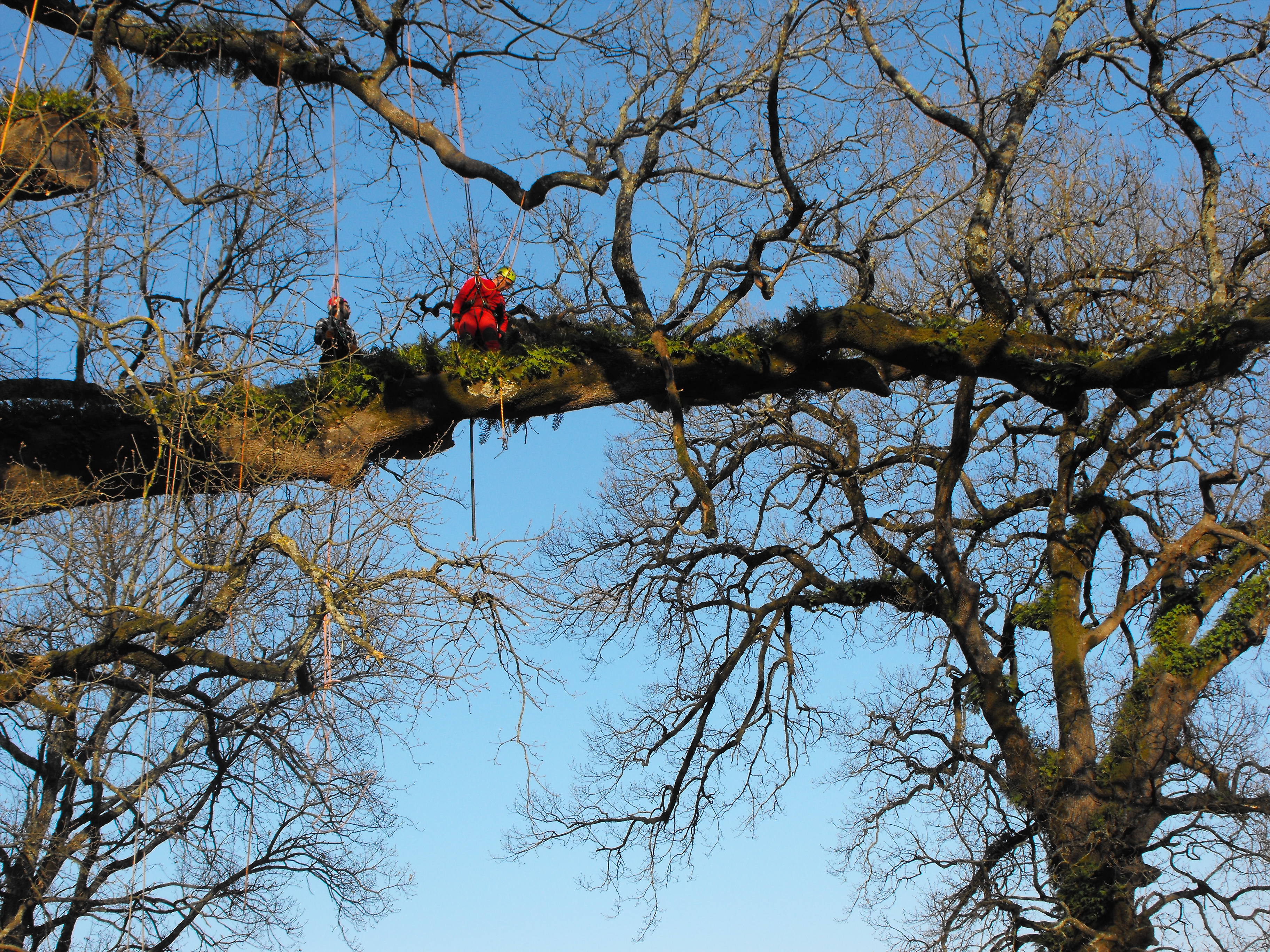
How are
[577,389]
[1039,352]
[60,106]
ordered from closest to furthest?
[60,106] → [577,389] → [1039,352]

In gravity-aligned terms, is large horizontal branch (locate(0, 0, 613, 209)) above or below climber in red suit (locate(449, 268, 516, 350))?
above

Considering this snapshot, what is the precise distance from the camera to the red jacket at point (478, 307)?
24.7ft

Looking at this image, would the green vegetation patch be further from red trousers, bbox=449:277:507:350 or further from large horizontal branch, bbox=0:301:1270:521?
red trousers, bbox=449:277:507:350

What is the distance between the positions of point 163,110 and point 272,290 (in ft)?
5.08

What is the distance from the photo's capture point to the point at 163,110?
7.29 m

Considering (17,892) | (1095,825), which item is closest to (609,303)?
(1095,825)

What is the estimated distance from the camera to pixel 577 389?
23.2 feet

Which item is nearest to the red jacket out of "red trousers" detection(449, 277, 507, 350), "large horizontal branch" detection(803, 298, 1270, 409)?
"red trousers" detection(449, 277, 507, 350)

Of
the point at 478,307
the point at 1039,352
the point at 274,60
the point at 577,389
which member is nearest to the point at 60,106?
the point at 274,60

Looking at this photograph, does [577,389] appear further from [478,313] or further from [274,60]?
[274,60]

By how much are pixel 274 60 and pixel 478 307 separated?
7.22ft

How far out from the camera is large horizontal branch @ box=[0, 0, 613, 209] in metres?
6.86

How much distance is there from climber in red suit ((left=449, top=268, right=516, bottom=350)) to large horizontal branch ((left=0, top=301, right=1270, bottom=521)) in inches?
23.1

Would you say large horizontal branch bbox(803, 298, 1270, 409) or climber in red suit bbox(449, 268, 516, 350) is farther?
climber in red suit bbox(449, 268, 516, 350)
